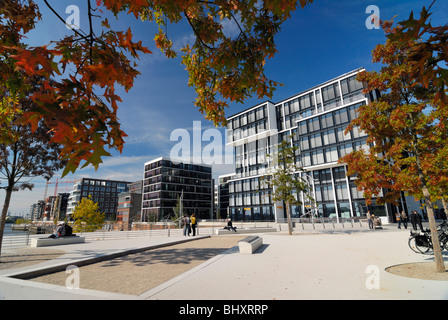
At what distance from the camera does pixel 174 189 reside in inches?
3184

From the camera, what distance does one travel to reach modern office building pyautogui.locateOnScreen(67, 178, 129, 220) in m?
119

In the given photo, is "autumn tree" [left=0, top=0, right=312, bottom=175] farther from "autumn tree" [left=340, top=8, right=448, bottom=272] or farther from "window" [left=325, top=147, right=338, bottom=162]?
"window" [left=325, top=147, right=338, bottom=162]

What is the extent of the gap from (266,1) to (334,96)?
49379mm

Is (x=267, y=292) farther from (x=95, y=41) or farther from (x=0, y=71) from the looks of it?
(x=0, y=71)

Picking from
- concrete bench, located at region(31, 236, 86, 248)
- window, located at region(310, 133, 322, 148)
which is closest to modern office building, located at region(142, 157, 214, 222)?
window, located at region(310, 133, 322, 148)

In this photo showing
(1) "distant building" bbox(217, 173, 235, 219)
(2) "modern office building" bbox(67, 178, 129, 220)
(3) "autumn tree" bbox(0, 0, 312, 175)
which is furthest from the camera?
(2) "modern office building" bbox(67, 178, 129, 220)

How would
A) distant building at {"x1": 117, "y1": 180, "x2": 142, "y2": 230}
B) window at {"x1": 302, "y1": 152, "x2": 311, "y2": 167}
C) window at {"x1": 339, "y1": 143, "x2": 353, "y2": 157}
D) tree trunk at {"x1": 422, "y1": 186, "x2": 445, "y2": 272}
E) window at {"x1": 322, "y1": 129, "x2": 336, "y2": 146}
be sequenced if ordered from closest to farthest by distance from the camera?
tree trunk at {"x1": 422, "y1": 186, "x2": 445, "y2": 272} → window at {"x1": 339, "y1": 143, "x2": 353, "y2": 157} → window at {"x1": 322, "y1": 129, "x2": 336, "y2": 146} → window at {"x1": 302, "y1": 152, "x2": 311, "y2": 167} → distant building at {"x1": 117, "y1": 180, "x2": 142, "y2": 230}

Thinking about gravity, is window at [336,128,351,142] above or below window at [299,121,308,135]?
below

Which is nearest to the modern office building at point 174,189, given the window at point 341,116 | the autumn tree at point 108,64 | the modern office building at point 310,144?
the modern office building at point 310,144

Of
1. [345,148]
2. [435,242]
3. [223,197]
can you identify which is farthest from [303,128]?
[223,197]

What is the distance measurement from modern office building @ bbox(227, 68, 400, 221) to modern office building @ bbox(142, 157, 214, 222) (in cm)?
2969

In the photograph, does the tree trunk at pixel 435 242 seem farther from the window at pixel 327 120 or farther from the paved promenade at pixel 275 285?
the window at pixel 327 120

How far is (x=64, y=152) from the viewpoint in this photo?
70.9 inches

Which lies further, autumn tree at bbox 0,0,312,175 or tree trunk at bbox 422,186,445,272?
tree trunk at bbox 422,186,445,272
